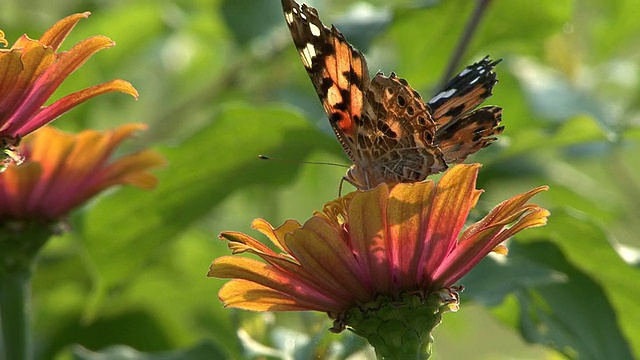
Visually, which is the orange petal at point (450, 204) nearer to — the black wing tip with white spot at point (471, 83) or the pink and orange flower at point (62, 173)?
the black wing tip with white spot at point (471, 83)

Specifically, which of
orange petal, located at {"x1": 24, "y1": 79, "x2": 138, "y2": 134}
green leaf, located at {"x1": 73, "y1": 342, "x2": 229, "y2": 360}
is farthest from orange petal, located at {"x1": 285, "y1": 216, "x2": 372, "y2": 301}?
green leaf, located at {"x1": 73, "y1": 342, "x2": 229, "y2": 360}

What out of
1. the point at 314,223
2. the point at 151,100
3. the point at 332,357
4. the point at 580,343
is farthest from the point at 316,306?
the point at 151,100

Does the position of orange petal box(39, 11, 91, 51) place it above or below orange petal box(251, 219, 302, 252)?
above

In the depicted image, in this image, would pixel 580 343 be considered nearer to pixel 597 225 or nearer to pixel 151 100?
pixel 597 225

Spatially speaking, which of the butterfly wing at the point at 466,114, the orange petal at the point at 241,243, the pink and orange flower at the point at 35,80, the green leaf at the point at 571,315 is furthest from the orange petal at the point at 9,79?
the green leaf at the point at 571,315

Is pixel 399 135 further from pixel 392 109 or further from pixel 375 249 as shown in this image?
pixel 375 249

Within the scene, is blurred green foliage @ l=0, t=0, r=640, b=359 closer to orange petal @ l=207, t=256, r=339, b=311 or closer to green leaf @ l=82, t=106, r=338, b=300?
green leaf @ l=82, t=106, r=338, b=300

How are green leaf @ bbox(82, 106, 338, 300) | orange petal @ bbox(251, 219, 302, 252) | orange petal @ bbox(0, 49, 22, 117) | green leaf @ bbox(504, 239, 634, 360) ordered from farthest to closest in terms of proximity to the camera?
green leaf @ bbox(82, 106, 338, 300)
green leaf @ bbox(504, 239, 634, 360)
orange petal @ bbox(251, 219, 302, 252)
orange petal @ bbox(0, 49, 22, 117)
